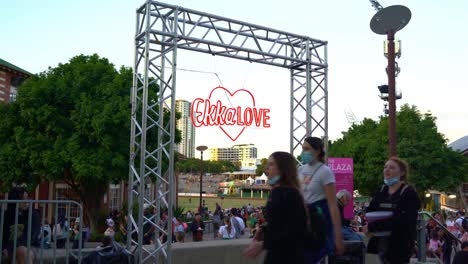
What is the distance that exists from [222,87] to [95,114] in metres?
13.7

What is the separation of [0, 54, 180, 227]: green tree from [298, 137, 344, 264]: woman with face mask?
69.6 ft

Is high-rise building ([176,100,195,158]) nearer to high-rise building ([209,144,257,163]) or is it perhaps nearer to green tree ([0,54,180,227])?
green tree ([0,54,180,227])

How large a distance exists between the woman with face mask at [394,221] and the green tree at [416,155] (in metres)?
34.4

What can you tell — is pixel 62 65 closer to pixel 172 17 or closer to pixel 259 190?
pixel 172 17

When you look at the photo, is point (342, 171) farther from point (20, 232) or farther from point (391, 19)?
point (20, 232)

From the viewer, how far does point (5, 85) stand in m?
33.8

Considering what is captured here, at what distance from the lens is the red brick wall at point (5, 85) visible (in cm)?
3341

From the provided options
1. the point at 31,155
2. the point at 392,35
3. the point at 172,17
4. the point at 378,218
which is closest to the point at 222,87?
the point at 172,17

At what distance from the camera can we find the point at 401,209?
15.4 feet

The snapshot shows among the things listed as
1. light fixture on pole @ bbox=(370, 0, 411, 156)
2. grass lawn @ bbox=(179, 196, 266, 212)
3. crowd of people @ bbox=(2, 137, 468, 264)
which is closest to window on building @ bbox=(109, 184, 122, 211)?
light fixture on pole @ bbox=(370, 0, 411, 156)

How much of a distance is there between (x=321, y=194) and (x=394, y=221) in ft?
2.54

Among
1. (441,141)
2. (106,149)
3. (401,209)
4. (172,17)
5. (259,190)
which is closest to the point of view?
(401,209)

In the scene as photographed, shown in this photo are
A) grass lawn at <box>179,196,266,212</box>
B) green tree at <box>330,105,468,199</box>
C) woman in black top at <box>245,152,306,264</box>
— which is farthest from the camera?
grass lawn at <box>179,196,266,212</box>

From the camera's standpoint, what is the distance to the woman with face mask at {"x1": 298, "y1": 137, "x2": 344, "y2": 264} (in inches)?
164
